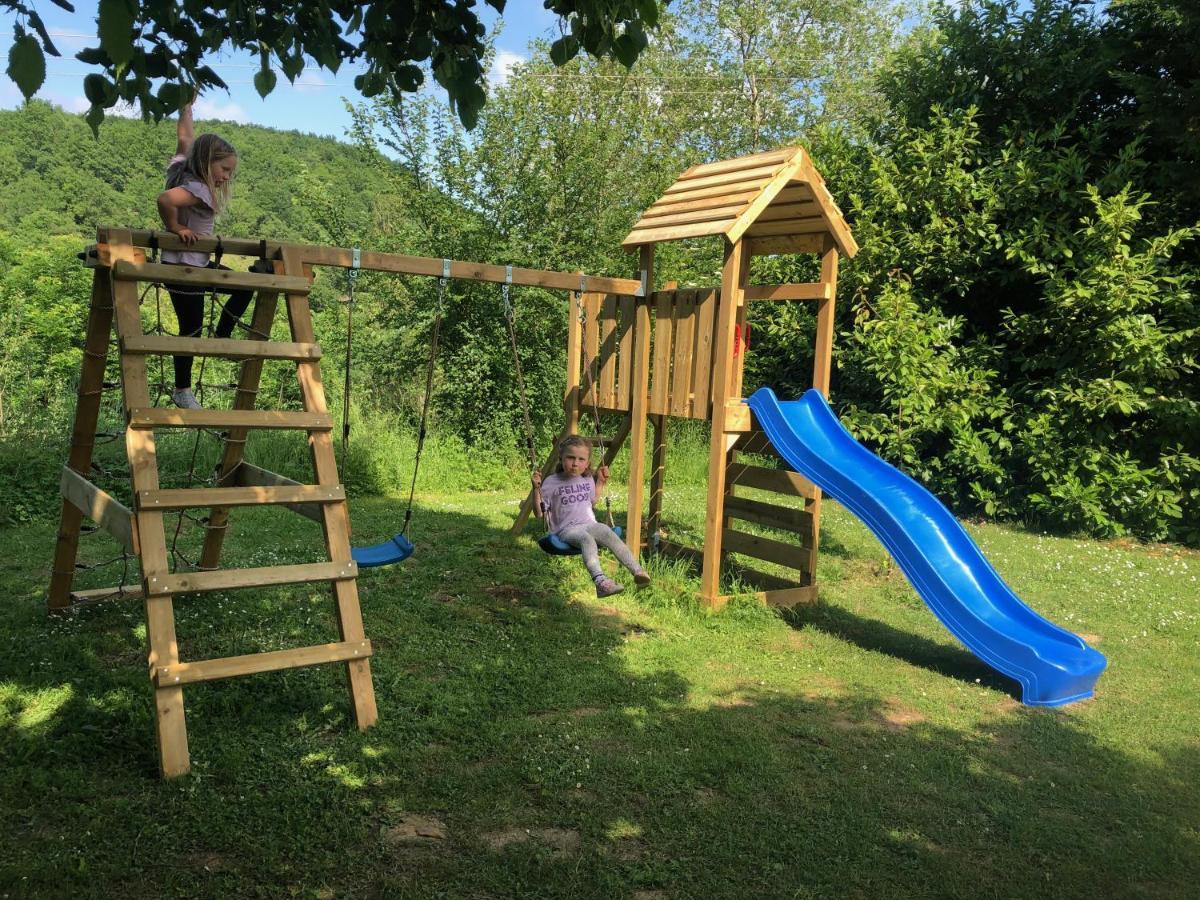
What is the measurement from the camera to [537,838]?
3.36 m

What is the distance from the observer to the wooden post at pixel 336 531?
415 cm

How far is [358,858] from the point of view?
3.12 metres

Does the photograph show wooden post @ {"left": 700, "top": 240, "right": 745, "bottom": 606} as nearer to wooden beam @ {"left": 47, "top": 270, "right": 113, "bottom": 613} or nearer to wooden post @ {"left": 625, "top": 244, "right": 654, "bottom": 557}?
wooden post @ {"left": 625, "top": 244, "right": 654, "bottom": 557}

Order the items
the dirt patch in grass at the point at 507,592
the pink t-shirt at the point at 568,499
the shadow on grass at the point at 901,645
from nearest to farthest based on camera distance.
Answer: the shadow on grass at the point at 901,645, the pink t-shirt at the point at 568,499, the dirt patch in grass at the point at 507,592

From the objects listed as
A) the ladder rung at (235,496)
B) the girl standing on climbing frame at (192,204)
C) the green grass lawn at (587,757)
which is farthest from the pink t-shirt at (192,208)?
the green grass lawn at (587,757)

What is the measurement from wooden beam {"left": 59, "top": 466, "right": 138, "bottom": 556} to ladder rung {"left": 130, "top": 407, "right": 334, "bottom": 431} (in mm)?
476

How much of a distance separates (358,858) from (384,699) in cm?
146

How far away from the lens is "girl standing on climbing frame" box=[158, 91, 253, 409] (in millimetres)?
4871

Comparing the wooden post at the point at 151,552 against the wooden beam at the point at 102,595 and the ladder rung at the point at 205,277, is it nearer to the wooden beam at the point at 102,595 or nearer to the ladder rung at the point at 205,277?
the ladder rung at the point at 205,277

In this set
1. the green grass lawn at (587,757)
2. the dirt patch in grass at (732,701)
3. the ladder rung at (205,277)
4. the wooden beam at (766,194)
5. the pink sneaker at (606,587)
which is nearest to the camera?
the green grass lawn at (587,757)

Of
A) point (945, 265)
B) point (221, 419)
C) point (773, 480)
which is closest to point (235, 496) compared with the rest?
point (221, 419)

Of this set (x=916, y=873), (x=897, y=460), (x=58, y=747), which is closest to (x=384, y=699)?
(x=58, y=747)

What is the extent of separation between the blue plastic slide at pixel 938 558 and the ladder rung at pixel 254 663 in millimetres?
3458

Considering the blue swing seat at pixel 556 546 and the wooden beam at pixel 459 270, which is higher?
the wooden beam at pixel 459 270
